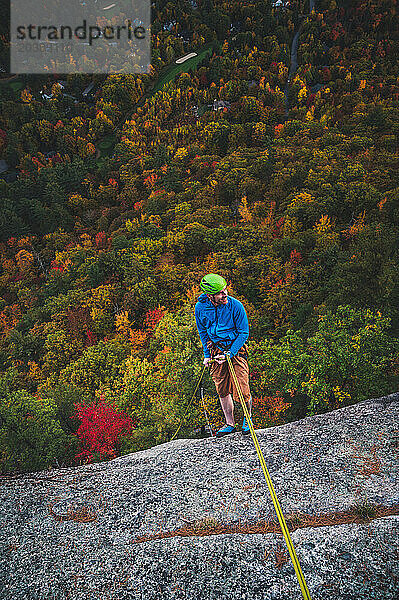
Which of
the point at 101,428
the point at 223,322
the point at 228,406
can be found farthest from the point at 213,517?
the point at 101,428

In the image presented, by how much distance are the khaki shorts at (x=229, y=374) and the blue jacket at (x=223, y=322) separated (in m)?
0.47

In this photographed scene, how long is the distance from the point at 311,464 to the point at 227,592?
312cm

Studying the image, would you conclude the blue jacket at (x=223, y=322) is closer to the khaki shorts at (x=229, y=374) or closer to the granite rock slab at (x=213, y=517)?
the khaki shorts at (x=229, y=374)

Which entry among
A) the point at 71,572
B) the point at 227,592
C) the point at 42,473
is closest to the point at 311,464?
the point at 227,592

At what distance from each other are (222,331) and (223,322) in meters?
0.21

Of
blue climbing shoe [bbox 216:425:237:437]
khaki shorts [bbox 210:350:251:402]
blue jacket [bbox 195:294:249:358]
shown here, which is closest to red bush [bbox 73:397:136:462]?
blue climbing shoe [bbox 216:425:237:437]

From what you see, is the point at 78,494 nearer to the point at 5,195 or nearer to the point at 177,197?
the point at 177,197

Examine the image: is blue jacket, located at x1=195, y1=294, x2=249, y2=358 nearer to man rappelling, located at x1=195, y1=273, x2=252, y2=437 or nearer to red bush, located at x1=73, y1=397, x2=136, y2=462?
man rappelling, located at x1=195, y1=273, x2=252, y2=437

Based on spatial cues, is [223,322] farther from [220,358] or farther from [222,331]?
[220,358]

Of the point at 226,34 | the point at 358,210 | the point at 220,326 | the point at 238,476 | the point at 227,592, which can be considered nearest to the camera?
the point at 227,592

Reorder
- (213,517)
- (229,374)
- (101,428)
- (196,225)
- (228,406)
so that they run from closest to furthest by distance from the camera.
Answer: (213,517)
(229,374)
(228,406)
(101,428)
(196,225)

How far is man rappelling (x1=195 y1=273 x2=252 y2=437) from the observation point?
591 centimetres

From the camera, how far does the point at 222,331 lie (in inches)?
255

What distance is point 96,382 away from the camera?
97.0 ft
